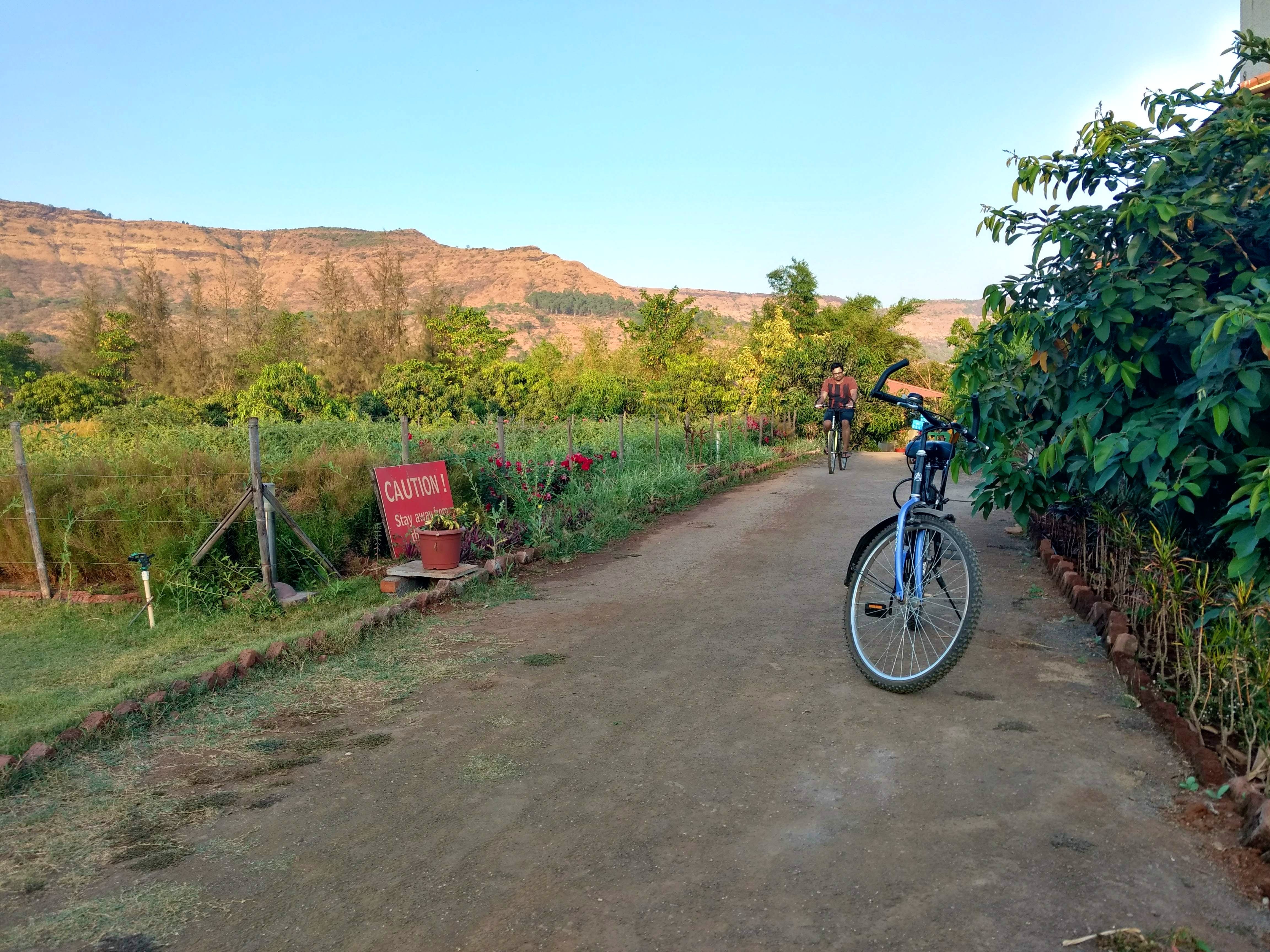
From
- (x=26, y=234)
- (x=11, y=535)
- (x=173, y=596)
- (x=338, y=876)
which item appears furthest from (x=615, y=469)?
(x=26, y=234)

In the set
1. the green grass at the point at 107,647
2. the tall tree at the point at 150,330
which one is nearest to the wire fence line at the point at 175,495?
the green grass at the point at 107,647

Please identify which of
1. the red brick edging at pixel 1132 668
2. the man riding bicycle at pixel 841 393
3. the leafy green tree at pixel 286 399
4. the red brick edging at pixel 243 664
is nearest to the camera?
the red brick edging at pixel 1132 668

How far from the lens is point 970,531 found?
32.4 ft

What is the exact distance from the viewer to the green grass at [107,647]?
16.5 feet

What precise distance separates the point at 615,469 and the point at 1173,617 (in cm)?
891

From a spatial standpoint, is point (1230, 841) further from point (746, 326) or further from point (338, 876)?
point (746, 326)

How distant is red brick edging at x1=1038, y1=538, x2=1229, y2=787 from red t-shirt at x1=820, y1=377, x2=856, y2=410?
27.2 feet

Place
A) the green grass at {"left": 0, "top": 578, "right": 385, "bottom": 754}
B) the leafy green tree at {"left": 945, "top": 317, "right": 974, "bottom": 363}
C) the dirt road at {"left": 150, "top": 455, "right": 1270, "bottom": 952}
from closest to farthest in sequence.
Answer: the dirt road at {"left": 150, "top": 455, "right": 1270, "bottom": 952}, the green grass at {"left": 0, "top": 578, "right": 385, "bottom": 754}, the leafy green tree at {"left": 945, "top": 317, "right": 974, "bottom": 363}

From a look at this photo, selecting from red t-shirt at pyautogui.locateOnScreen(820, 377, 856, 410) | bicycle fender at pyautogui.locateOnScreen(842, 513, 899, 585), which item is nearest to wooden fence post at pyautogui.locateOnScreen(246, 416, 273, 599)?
bicycle fender at pyautogui.locateOnScreen(842, 513, 899, 585)

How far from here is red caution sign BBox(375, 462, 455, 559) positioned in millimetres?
8461

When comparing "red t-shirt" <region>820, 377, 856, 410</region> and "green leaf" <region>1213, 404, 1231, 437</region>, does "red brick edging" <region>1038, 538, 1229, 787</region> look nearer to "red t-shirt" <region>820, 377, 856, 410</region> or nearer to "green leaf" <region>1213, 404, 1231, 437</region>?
"green leaf" <region>1213, 404, 1231, 437</region>

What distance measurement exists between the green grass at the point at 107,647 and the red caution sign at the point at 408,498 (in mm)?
495

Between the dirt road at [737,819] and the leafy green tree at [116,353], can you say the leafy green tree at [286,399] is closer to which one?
the leafy green tree at [116,353]

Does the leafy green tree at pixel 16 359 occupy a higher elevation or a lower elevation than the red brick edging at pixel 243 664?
higher
